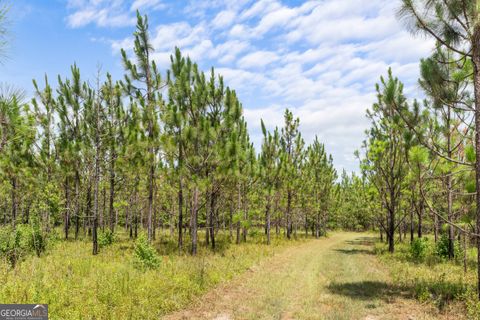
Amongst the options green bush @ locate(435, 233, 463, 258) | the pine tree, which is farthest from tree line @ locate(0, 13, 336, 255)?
green bush @ locate(435, 233, 463, 258)

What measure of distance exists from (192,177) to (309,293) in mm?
7834

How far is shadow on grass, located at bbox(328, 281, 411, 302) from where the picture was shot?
28.5 feet

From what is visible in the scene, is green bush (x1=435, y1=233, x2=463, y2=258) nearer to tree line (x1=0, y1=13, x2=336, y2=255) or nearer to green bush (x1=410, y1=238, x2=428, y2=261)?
green bush (x1=410, y1=238, x2=428, y2=261)

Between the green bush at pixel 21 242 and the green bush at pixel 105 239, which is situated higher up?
the green bush at pixel 21 242

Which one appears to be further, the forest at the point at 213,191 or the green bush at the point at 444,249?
the green bush at the point at 444,249

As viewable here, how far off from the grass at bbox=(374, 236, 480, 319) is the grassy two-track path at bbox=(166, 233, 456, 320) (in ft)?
1.34

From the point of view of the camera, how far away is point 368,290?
31.0 ft

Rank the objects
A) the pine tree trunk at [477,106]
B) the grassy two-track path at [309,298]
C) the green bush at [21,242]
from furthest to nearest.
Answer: the green bush at [21,242] < the pine tree trunk at [477,106] < the grassy two-track path at [309,298]

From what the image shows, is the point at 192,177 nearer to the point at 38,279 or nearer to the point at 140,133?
the point at 140,133

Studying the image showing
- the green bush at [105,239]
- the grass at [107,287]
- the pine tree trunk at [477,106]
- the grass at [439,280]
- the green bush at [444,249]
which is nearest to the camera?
the grass at [107,287]

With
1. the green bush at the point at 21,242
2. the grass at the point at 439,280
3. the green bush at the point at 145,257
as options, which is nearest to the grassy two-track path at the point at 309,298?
the grass at the point at 439,280

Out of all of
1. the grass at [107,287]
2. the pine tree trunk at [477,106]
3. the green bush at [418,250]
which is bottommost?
the green bush at [418,250]

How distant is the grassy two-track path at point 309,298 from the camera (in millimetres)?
7176

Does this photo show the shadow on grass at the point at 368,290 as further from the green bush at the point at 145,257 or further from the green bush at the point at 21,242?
the green bush at the point at 21,242
